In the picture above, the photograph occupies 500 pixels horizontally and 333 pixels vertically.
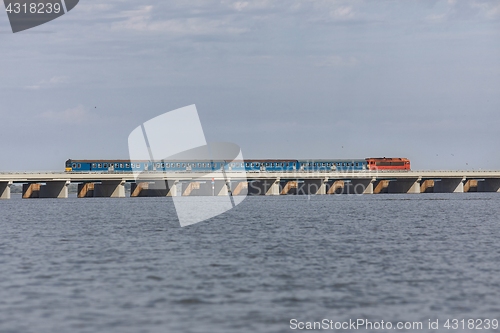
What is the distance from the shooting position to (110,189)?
151m

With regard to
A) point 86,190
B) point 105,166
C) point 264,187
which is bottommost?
point 264,187

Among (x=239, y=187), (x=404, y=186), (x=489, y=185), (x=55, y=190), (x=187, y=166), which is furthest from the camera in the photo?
(x=489, y=185)

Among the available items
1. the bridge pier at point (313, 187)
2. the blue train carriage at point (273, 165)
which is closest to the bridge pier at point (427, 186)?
the bridge pier at point (313, 187)

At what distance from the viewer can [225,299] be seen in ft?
85.4

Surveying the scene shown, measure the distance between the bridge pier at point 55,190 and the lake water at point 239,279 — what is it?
89711 mm

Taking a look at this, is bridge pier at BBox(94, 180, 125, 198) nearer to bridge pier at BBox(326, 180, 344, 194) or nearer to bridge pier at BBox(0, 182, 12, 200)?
bridge pier at BBox(0, 182, 12, 200)

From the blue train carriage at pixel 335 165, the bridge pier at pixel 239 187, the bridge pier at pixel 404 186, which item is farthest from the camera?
the blue train carriage at pixel 335 165

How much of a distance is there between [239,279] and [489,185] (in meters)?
173

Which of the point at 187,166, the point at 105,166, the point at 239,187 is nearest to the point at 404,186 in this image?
the point at 239,187

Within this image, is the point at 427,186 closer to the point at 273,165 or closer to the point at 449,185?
A: the point at 449,185

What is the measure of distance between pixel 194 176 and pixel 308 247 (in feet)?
355

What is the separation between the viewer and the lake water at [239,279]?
75.9 feet

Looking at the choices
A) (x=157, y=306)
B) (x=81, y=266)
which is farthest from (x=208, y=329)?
(x=81, y=266)

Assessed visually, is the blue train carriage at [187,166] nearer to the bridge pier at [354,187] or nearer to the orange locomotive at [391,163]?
the bridge pier at [354,187]
